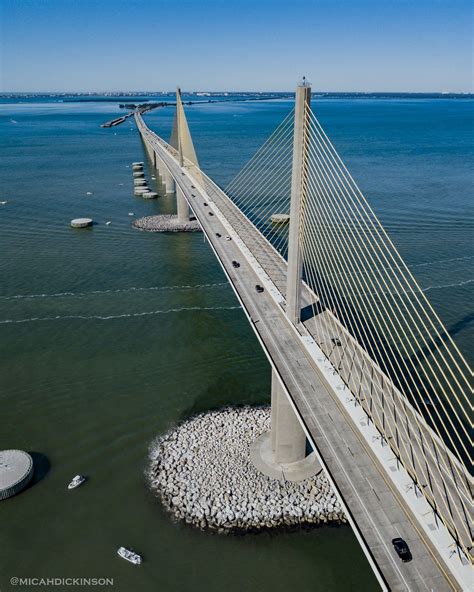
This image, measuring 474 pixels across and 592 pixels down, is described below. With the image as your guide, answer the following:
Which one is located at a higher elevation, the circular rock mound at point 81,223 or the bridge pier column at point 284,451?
the circular rock mound at point 81,223

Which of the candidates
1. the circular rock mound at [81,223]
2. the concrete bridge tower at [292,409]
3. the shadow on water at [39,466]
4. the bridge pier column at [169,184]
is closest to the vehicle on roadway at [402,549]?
the concrete bridge tower at [292,409]

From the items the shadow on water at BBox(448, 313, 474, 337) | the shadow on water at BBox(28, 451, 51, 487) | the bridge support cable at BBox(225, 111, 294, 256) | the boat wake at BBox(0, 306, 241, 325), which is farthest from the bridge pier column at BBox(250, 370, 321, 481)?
the bridge support cable at BBox(225, 111, 294, 256)

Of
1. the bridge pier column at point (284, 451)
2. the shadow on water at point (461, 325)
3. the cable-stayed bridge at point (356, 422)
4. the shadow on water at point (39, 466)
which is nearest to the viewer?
the cable-stayed bridge at point (356, 422)

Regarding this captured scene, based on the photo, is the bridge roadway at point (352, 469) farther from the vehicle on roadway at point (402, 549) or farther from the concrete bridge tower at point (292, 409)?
the concrete bridge tower at point (292, 409)

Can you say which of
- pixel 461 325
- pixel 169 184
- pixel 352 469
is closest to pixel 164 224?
pixel 169 184

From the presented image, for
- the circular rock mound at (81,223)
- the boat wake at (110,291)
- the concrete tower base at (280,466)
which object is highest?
the circular rock mound at (81,223)

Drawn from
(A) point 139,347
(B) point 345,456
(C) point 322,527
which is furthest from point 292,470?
(A) point 139,347
